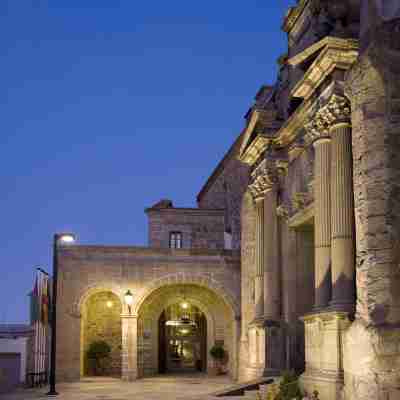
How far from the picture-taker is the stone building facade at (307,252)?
11039 millimetres

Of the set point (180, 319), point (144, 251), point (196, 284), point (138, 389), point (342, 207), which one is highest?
point (144, 251)

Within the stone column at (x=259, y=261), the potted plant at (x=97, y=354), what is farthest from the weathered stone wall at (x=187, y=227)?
the stone column at (x=259, y=261)

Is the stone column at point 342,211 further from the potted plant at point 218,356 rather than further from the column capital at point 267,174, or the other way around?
the potted plant at point 218,356

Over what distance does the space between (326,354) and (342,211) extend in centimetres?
256

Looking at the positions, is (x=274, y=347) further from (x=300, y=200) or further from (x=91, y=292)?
(x=91, y=292)

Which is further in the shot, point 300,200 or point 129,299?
point 129,299

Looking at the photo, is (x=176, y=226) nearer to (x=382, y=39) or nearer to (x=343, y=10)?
(x=343, y=10)

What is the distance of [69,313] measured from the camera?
23.6 m

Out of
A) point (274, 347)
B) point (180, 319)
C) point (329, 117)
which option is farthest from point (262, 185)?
point (180, 319)

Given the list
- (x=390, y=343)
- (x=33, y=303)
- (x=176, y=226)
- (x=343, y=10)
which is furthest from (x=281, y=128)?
(x=176, y=226)

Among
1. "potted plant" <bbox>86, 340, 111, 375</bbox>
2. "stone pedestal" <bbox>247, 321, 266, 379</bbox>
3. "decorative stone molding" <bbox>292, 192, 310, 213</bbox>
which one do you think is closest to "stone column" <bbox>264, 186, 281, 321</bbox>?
"stone pedestal" <bbox>247, 321, 266, 379</bbox>

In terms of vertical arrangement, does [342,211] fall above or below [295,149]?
below

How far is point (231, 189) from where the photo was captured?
104 feet

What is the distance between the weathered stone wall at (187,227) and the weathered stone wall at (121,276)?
27.2ft
